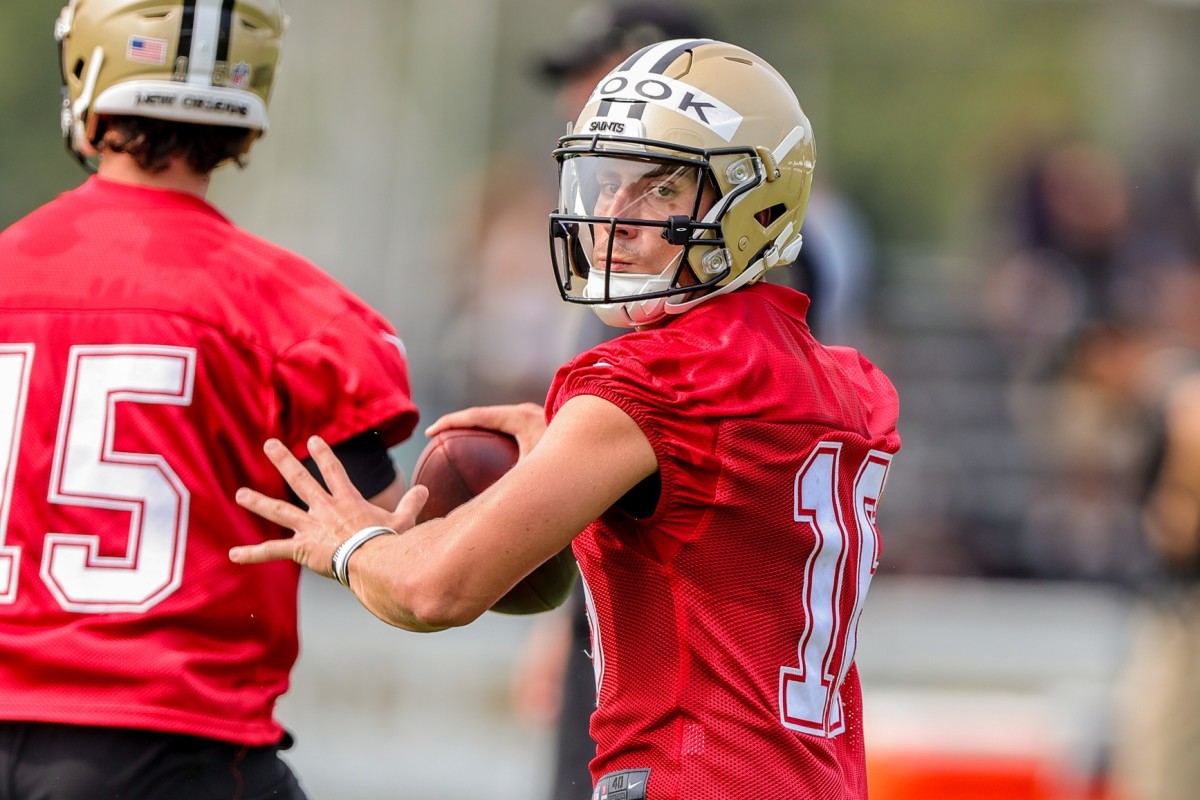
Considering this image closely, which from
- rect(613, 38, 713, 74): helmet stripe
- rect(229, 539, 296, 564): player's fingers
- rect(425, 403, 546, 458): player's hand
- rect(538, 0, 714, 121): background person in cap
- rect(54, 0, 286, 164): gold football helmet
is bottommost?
rect(229, 539, 296, 564): player's fingers

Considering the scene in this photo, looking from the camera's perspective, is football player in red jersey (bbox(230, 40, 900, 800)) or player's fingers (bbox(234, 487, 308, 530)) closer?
football player in red jersey (bbox(230, 40, 900, 800))

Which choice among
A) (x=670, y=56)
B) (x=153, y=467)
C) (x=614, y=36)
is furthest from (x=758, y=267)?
(x=614, y=36)

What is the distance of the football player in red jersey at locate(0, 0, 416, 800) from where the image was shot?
3.33 meters

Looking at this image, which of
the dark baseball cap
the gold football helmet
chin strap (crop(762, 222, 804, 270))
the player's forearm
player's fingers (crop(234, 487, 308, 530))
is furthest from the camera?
the dark baseball cap

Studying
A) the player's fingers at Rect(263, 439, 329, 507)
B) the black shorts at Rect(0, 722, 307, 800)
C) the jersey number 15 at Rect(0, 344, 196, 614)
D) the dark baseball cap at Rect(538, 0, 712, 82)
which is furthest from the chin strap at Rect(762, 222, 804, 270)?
the dark baseball cap at Rect(538, 0, 712, 82)

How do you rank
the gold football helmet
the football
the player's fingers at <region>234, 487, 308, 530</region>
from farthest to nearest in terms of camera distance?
the football → the gold football helmet → the player's fingers at <region>234, 487, 308, 530</region>

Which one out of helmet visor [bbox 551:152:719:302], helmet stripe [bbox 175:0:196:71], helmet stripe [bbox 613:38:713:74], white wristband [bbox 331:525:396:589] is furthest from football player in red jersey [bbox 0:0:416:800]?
helmet stripe [bbox 613:38:713:74]

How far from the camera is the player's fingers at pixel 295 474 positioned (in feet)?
10.6

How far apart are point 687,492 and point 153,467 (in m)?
1.05

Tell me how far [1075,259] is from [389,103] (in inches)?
186

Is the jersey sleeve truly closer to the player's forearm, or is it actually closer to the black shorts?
the player's forearm

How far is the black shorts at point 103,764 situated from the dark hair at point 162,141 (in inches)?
44.4

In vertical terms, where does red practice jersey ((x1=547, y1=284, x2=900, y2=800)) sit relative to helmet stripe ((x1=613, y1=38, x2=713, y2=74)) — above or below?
below

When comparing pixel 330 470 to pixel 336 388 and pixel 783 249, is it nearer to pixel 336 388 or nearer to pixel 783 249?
pixel 336 388
